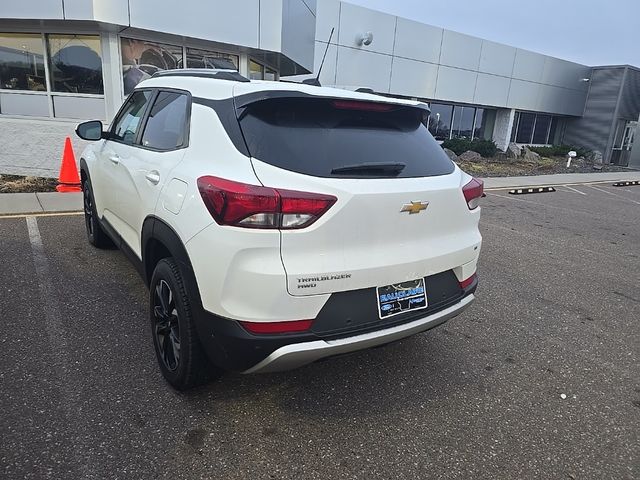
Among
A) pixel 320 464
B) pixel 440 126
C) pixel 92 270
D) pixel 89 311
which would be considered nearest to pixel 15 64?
pixel 92 270

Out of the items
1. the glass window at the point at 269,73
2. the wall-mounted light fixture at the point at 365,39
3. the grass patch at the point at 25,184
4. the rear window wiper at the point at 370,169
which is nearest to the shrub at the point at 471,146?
the wall-mounted light fixture at the point at 365,39

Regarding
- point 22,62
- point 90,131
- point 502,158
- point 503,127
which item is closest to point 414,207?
point 90,131

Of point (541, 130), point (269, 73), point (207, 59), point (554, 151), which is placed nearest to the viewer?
point (207, 59)

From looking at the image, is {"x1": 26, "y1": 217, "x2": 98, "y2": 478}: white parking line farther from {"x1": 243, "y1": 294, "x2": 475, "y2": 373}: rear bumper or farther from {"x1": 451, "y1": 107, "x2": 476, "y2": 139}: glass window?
{"x1": 451, "y1": 107, "x2": 476, "y2": 139}: glass window

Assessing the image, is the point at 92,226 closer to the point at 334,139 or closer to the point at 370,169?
the point at 334,139

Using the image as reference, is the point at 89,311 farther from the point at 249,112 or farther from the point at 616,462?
the point at 616,462

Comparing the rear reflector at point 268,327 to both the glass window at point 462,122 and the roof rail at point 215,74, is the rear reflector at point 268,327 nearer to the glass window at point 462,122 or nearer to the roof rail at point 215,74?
the roof rail at point 215,74

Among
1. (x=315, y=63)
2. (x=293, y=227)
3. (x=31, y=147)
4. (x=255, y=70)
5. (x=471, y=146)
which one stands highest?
(x=315, y=63)

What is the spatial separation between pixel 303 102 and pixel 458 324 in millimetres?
2416

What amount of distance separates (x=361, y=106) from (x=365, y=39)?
1769cm

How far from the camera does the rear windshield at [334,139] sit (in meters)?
2.26

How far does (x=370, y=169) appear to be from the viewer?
7.87 ft

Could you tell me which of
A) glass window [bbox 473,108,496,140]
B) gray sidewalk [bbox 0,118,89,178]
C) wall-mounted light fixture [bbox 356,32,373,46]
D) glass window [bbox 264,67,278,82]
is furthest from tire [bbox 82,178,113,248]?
glass window [bbox 473,108,496,140]

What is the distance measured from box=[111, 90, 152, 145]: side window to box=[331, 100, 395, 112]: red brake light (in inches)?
69.2
